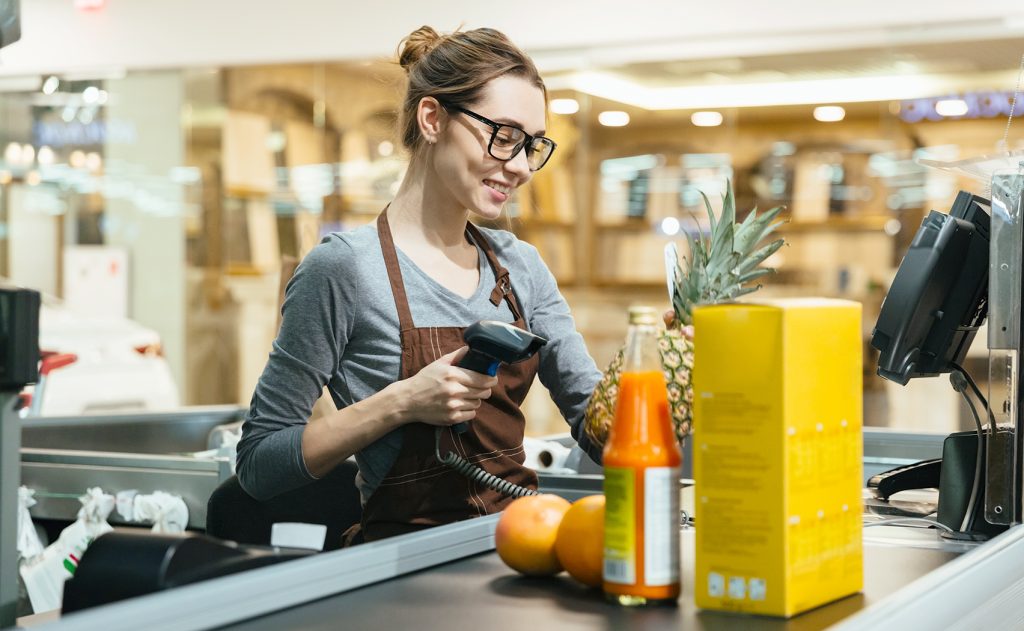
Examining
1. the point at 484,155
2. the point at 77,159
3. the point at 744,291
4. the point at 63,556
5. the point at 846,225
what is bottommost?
the point at 63,556

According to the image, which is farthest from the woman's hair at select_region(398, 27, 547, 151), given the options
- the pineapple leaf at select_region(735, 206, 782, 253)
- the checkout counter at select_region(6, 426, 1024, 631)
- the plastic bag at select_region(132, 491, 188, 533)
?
the plastic bag at select_region(132, 491, 188, 533)

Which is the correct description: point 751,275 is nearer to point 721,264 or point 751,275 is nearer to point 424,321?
point 721,264

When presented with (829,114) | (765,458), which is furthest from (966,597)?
(829,114)

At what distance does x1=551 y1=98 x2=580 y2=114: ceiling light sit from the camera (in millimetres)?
6730

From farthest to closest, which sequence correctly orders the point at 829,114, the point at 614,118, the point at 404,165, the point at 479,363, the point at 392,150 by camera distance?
the point at 614,118 → the point at 829,114 → the point at 404,165 → the point at 392,150 → the point at 479,363

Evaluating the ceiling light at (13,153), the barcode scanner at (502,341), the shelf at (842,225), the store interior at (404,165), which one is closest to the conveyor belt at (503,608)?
the barcode scanner at (502,341)

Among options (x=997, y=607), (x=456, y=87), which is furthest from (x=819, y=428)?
(x=456, y=87)

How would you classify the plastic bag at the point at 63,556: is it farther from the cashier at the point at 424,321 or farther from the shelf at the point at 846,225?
the shelf at the point at 846,225

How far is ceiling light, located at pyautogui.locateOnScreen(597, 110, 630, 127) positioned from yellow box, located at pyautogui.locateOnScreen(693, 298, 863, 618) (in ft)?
18.6

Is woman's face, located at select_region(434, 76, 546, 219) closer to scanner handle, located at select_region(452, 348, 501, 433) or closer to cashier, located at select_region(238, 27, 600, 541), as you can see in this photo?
cashier, located at select_region(238, 27, 600, 541)

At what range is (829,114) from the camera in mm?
6301

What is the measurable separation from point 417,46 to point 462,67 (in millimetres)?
162

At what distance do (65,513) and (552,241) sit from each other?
4.45 meters

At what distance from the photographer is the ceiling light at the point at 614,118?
6.71m
